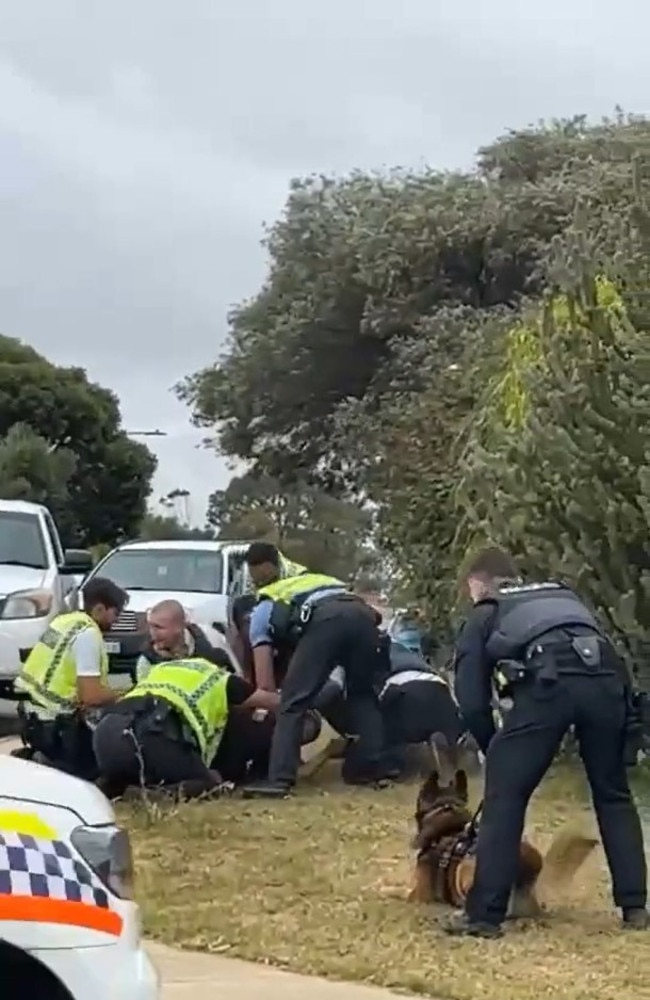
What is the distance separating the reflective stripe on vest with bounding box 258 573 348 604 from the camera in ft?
36.9

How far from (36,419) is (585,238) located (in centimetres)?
3403

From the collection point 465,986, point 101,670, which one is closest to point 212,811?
point 101,670

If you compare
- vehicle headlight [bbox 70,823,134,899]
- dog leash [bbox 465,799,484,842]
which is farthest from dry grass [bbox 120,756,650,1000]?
vehicle headlight [bbox 70,823,134,899]

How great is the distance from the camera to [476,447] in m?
16.5

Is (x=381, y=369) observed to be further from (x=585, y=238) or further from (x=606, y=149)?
(x=585, y=238)

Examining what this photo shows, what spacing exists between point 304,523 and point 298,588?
26.8 m

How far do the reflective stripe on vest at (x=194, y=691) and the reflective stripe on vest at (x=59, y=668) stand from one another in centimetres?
45

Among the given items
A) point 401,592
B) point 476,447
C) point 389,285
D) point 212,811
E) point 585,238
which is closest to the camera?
point 212,811

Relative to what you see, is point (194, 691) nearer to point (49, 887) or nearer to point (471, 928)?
point (471, 928)

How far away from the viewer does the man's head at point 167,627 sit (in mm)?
A: 10828

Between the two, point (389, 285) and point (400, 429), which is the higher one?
point (389, 285)

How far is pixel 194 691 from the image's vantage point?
404 inches

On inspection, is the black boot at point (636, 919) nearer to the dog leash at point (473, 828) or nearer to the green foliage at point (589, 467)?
the dog leash at point (473, 828)

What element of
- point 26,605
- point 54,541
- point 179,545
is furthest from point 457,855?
point 179,545
